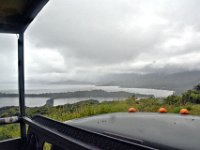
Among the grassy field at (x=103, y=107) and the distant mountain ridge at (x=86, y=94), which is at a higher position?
the distant mountain ridge at (x=86, y=94)

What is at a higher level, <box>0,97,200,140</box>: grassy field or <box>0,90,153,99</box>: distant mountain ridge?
<box>0,90,153,99</box>: distant mountain ridge

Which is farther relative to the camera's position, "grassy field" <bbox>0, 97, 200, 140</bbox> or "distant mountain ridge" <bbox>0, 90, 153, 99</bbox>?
"grassy field" <bbox>0, 97, 200, 140</bbox>

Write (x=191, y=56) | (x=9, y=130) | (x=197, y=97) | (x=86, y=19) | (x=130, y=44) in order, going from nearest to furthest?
(x=9, y=130) < (x=86, y=19) < (x=197, y=97) < (x=191, y=56) < (x=130, y=44)

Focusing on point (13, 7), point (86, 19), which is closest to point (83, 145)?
point (13, 7)

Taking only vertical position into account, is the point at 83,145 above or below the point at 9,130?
above

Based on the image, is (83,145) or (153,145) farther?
(153,145)

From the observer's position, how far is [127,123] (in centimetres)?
197

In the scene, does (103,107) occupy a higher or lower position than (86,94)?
lower

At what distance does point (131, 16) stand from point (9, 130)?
5.21m

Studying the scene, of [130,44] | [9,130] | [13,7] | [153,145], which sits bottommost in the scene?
[9,130]

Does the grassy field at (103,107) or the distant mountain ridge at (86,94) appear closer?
the distant mountain ridge at (86,94)

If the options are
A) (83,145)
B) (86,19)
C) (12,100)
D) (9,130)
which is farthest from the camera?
(86,19)

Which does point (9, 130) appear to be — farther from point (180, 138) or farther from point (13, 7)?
point (180, 138)

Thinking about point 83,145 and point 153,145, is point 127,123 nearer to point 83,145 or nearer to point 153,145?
point 153,145
